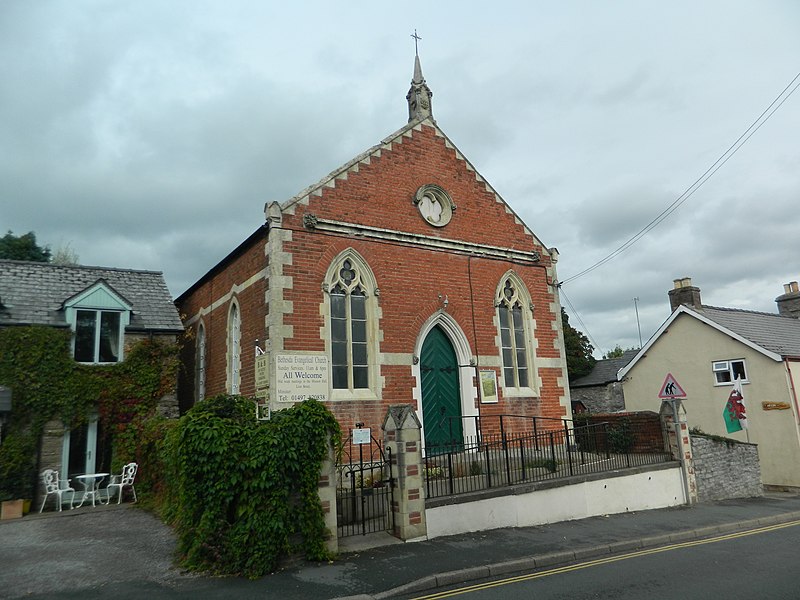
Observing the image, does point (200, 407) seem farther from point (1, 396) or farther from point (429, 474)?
point (1, 396)

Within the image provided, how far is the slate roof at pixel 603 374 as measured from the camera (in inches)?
1227

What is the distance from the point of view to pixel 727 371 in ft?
69.8

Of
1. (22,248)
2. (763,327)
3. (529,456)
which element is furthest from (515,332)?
(22,248)

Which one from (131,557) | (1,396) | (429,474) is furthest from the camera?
(1,396)

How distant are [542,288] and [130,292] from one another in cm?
1240

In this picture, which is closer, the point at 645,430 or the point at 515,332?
the point at 645,430

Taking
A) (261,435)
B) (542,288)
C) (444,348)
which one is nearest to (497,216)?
(542,288)

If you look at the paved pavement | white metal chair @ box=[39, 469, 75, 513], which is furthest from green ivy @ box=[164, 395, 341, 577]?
white metal chair @ box=[39, 469, 75, 513]

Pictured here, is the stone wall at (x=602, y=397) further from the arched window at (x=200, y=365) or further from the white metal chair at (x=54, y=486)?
the white metal chair at (x=54, y=486)

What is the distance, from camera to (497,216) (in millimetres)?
17688

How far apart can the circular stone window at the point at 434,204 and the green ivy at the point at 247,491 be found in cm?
844

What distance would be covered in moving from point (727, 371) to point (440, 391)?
12.3 m

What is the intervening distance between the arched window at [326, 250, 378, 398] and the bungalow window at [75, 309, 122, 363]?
6278mm

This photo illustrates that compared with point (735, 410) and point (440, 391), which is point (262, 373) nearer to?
point (440, 391)
